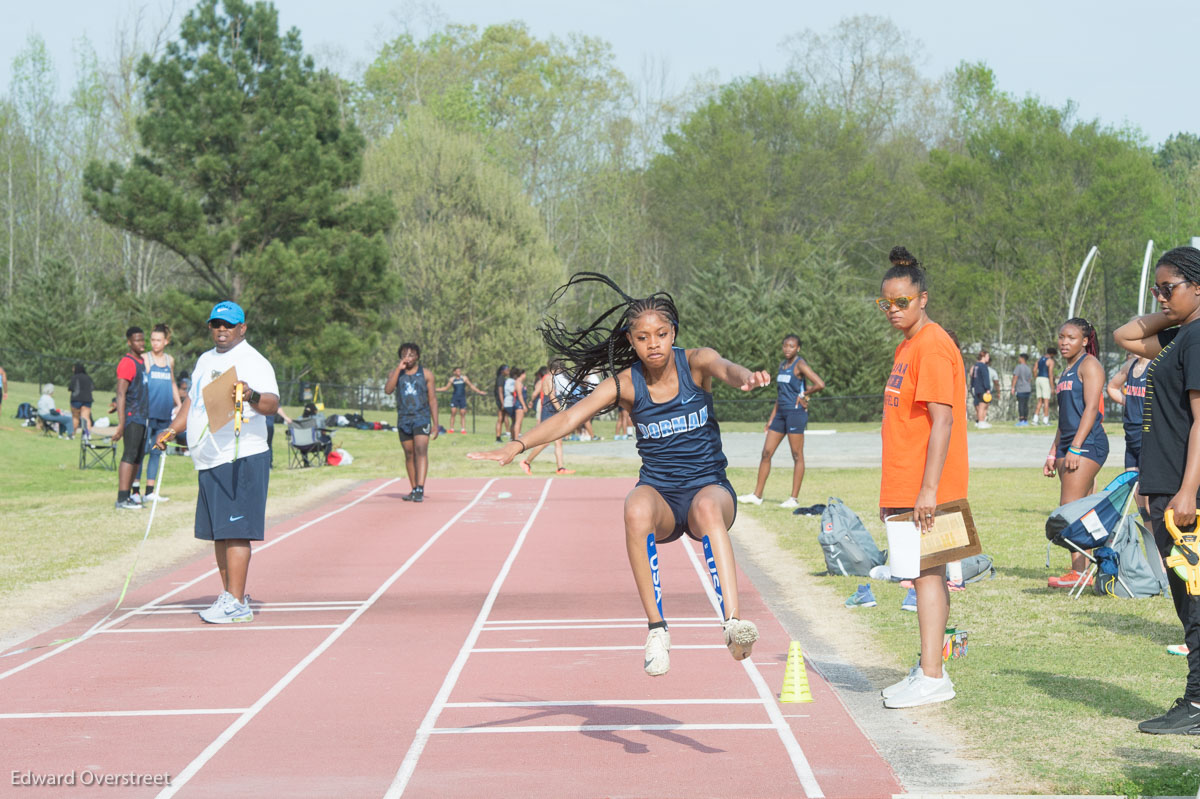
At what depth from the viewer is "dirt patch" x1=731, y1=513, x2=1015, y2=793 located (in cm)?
495

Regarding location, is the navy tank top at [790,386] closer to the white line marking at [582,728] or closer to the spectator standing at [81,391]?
the white line marking at [582,728]

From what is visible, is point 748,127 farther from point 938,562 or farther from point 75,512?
point 938,562

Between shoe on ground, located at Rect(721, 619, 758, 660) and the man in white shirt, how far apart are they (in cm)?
434

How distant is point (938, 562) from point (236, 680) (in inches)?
151

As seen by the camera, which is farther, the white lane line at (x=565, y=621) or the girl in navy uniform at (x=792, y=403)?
the girl in navy uniform at (x=792, y=403)

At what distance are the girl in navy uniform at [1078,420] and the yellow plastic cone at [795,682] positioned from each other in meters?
3.87

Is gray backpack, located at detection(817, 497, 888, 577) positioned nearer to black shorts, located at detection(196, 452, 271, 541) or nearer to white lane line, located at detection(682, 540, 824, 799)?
white lane line, located at detection(682, 540, 824, 799)

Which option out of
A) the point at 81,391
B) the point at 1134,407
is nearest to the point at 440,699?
the point at 1134,407

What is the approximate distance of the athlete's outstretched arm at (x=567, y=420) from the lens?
536cm

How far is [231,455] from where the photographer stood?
28.2ft

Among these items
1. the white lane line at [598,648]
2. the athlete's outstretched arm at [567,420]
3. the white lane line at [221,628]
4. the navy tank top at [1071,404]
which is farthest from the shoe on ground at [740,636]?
the navy tank top at [1071,404]

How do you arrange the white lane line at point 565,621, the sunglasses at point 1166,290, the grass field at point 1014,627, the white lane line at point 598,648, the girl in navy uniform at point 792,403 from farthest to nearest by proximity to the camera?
the girl in navy uniform at point 792,403
the white lane line at point 565,621
the white lane line at point 598,648
the sunglasses at point 1166,290
the grass field at point 1014,627

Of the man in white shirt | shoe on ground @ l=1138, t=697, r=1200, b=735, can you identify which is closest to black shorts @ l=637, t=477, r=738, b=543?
shoe on ground @ l=1138, t=697, r=1200, b=735

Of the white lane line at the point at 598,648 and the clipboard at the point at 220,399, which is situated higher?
the clipboard at the point at 220,399
